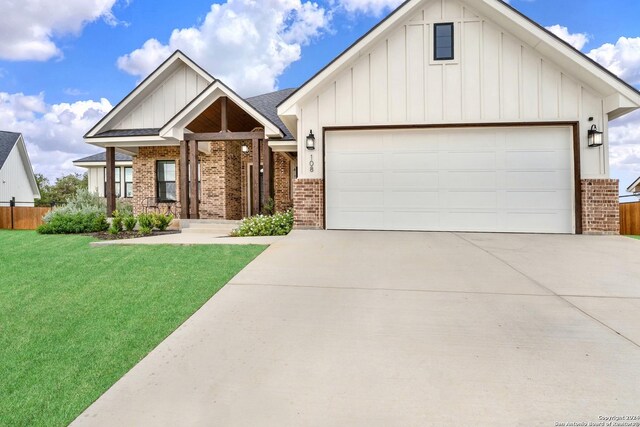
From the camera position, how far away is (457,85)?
835cm

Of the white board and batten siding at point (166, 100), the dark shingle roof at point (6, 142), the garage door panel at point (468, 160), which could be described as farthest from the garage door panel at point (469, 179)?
the dark shingle roof at point (6, 142)

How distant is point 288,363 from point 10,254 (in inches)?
302

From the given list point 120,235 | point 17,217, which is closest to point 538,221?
point 120,235

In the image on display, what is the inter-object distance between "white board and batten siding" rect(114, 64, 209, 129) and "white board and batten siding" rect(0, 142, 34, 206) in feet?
49.2

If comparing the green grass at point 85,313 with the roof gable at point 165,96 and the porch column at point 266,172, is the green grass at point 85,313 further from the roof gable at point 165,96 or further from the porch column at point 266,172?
the roof gable at point 165,96

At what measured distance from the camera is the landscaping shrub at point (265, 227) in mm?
8844

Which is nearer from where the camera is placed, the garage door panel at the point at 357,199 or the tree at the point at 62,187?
the garage door panel at the point at 357,199

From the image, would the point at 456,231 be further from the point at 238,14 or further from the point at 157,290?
the point at 238,14

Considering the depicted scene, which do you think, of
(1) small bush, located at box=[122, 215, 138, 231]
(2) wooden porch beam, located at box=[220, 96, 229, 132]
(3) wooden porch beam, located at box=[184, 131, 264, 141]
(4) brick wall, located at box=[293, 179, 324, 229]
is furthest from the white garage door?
(1) small bush, located at box=[122, 215, 138, 231]

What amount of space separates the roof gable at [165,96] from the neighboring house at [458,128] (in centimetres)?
622

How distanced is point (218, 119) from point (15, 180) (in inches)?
876

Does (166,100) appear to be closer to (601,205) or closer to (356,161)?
(356,161)

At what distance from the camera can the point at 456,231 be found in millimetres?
8500

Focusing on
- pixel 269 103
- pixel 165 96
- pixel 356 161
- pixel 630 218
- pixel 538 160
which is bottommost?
pixel 630 218
